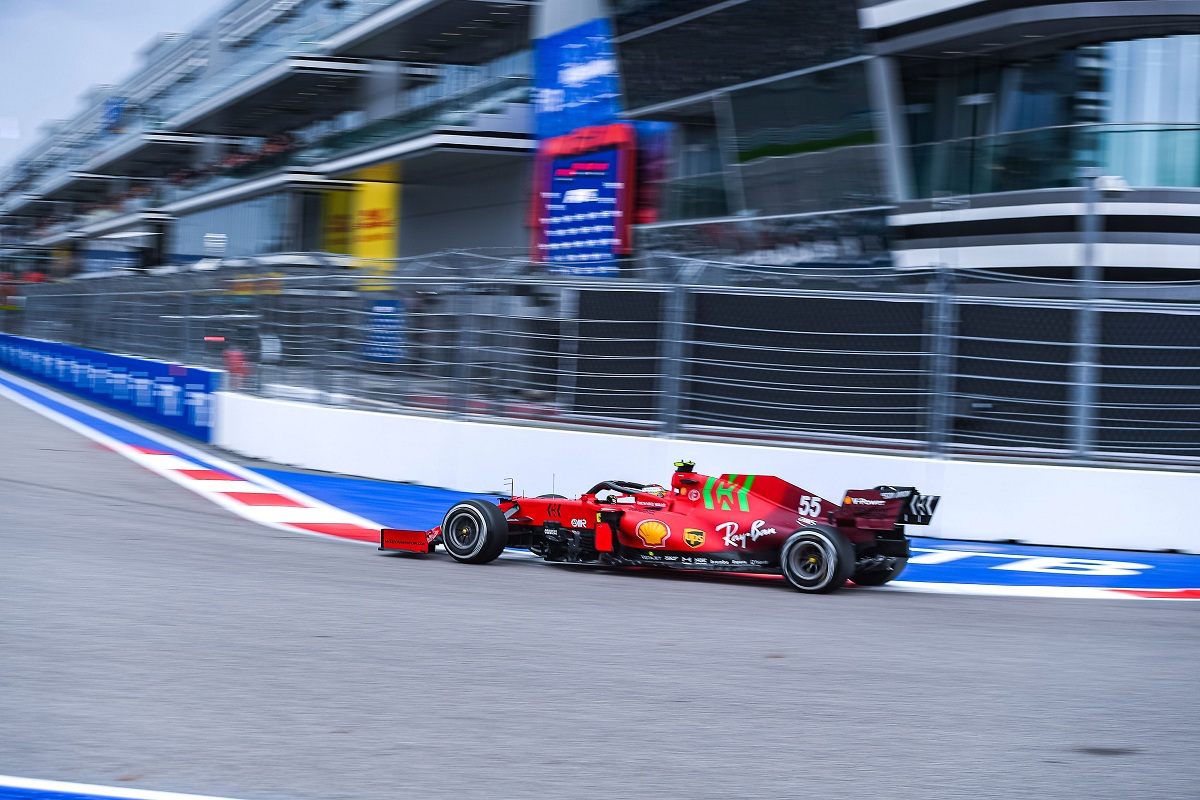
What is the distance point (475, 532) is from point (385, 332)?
508 cm

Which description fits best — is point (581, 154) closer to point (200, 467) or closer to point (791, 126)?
point (791, 126)

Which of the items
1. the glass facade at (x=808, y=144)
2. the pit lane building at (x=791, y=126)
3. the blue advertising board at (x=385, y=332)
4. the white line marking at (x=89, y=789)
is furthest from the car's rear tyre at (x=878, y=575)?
the glass facade at (x=808, y=144)

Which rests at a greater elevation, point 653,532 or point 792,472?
point 792,472

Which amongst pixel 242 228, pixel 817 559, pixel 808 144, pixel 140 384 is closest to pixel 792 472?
pixel 817 559

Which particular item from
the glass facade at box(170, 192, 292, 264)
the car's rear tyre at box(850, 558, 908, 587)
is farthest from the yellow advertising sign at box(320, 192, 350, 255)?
the car's rear tyre at box(850, 558, 908, 587)

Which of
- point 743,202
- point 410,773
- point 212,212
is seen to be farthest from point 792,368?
point 212,212

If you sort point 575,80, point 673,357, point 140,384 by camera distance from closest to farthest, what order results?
point 673,357
point 140,384
point 575,80

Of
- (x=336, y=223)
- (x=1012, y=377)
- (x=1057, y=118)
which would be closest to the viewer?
(x=1012, y=377)

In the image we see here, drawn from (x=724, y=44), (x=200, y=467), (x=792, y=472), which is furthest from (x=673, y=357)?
(x=724, y=44)

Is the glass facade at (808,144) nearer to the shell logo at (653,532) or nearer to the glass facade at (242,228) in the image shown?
the shell logo at (653,532)

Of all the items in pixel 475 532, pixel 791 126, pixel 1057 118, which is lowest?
pixel 475 532

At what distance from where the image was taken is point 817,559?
7516mm

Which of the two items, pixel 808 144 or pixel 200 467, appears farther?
pixel 808 144

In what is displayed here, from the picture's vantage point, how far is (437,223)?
31781 mm
